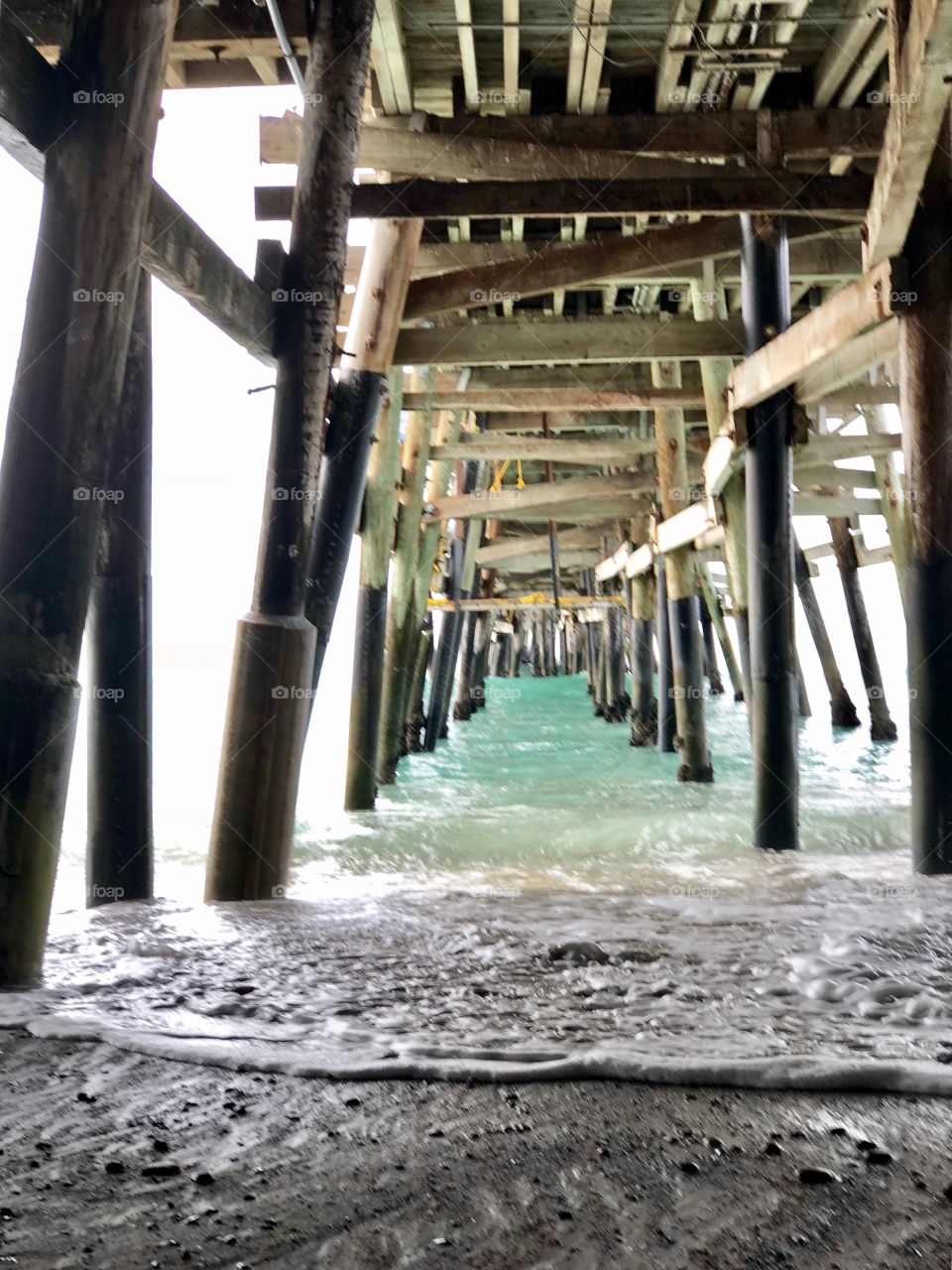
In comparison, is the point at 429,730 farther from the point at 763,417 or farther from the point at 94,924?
the point at 94,924

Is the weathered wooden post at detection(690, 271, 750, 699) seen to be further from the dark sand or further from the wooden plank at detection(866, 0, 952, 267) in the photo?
the dark sand

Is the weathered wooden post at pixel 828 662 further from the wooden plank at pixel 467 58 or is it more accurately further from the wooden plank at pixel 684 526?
the wooden plank at pixel 467 58

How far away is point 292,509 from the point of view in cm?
416

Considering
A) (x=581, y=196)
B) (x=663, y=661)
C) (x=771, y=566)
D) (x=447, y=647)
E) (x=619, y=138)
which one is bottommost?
(x=663, y=661)

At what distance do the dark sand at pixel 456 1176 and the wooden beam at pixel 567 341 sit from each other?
540 cm

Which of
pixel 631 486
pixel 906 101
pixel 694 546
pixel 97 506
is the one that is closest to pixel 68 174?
pixel 97 506

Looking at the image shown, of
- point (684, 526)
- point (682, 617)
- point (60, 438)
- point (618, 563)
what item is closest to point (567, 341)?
point (684, 526)

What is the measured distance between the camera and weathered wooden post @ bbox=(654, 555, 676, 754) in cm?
1103

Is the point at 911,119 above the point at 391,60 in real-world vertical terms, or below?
→ below

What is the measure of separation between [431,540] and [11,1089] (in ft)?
29.2

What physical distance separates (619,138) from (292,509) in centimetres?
285

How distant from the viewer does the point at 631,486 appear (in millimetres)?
10883

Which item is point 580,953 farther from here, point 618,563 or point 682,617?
point 618,563

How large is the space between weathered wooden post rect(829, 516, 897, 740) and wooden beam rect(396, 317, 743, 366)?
7283 mm
